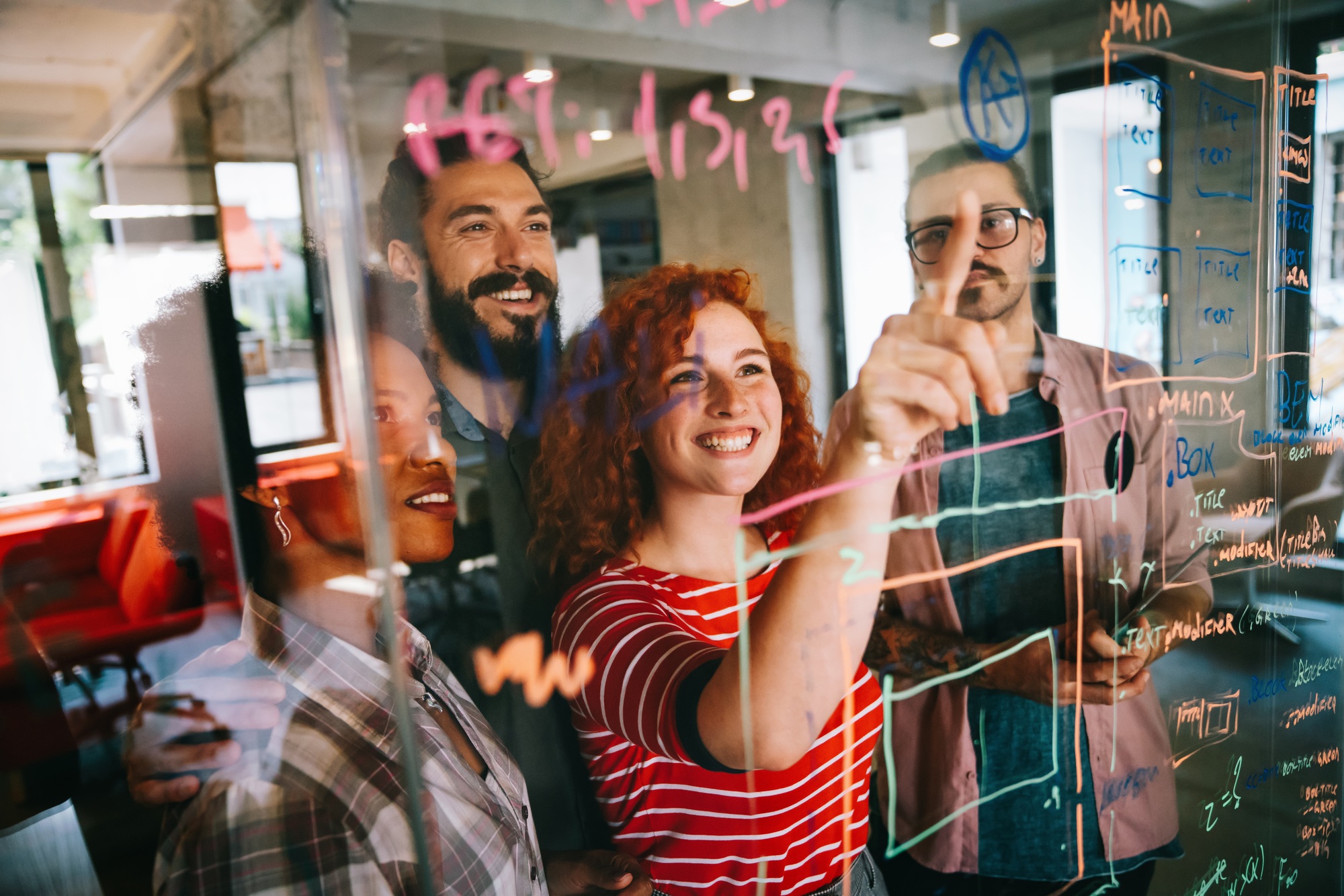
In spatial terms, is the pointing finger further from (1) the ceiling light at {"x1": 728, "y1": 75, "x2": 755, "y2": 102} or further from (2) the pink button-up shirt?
(1) the ceiling light at {"x1": 728, "y1": 75, "x2": 755, "y2": 102}

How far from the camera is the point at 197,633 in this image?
3.37ft

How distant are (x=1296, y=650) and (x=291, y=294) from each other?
2.34 metres

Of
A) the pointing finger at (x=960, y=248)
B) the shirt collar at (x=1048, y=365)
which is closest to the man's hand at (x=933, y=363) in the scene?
the pointing finger at (x=960, y=248)

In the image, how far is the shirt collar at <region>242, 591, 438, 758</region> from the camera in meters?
0.93

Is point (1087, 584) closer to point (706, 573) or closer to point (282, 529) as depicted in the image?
point (706, 573)

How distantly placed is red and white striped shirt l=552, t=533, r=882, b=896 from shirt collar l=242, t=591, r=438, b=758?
0.56 feet

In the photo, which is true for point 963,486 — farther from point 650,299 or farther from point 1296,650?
point 1296,650

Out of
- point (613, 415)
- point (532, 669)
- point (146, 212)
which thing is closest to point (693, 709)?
point (532, 669)

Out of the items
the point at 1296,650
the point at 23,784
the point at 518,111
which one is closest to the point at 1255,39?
the point at 1296,650

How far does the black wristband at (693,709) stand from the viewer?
0.98 meters

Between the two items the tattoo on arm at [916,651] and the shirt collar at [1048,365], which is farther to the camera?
the shirt collar at [1048,365]

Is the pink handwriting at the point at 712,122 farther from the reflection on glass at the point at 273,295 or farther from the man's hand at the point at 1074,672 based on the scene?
the man's hand at the point at 1074,672

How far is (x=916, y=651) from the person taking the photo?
47.9 inches

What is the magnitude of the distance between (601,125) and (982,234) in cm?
64
